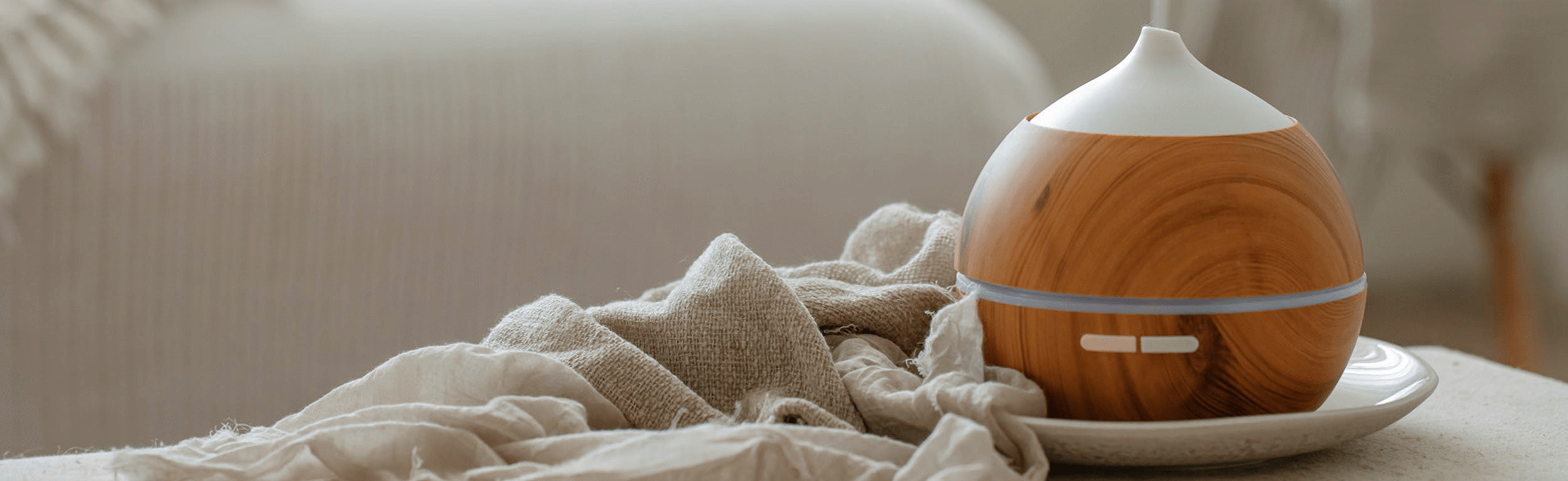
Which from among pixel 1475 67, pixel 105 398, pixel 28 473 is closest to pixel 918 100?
pixel 1475 67

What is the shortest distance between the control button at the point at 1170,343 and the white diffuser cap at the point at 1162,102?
0.07m

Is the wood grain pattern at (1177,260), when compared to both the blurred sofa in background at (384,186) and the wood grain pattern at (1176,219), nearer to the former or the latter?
the wood grain pattern at (1176,219)

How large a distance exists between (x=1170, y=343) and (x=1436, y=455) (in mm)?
141

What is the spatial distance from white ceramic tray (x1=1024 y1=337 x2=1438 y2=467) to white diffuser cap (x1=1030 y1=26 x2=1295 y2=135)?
0.31 feet

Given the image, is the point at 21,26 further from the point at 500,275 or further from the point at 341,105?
the point at 500,275

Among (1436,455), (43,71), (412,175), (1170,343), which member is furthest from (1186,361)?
(43,71)

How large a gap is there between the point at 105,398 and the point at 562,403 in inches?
32.3

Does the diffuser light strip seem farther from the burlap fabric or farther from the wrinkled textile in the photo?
the wrinkled textile

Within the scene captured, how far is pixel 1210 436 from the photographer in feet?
1.30

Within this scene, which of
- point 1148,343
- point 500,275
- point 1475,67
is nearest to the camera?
point 1148,343

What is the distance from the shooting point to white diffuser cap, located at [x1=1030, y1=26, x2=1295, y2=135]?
1.37 feet

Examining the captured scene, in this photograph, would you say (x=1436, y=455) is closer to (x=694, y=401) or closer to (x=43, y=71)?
(x=694, y=401)

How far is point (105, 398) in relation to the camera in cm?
106

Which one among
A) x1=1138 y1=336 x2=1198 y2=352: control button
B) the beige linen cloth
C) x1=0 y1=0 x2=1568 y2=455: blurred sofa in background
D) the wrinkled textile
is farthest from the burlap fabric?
the wrinkled textile
